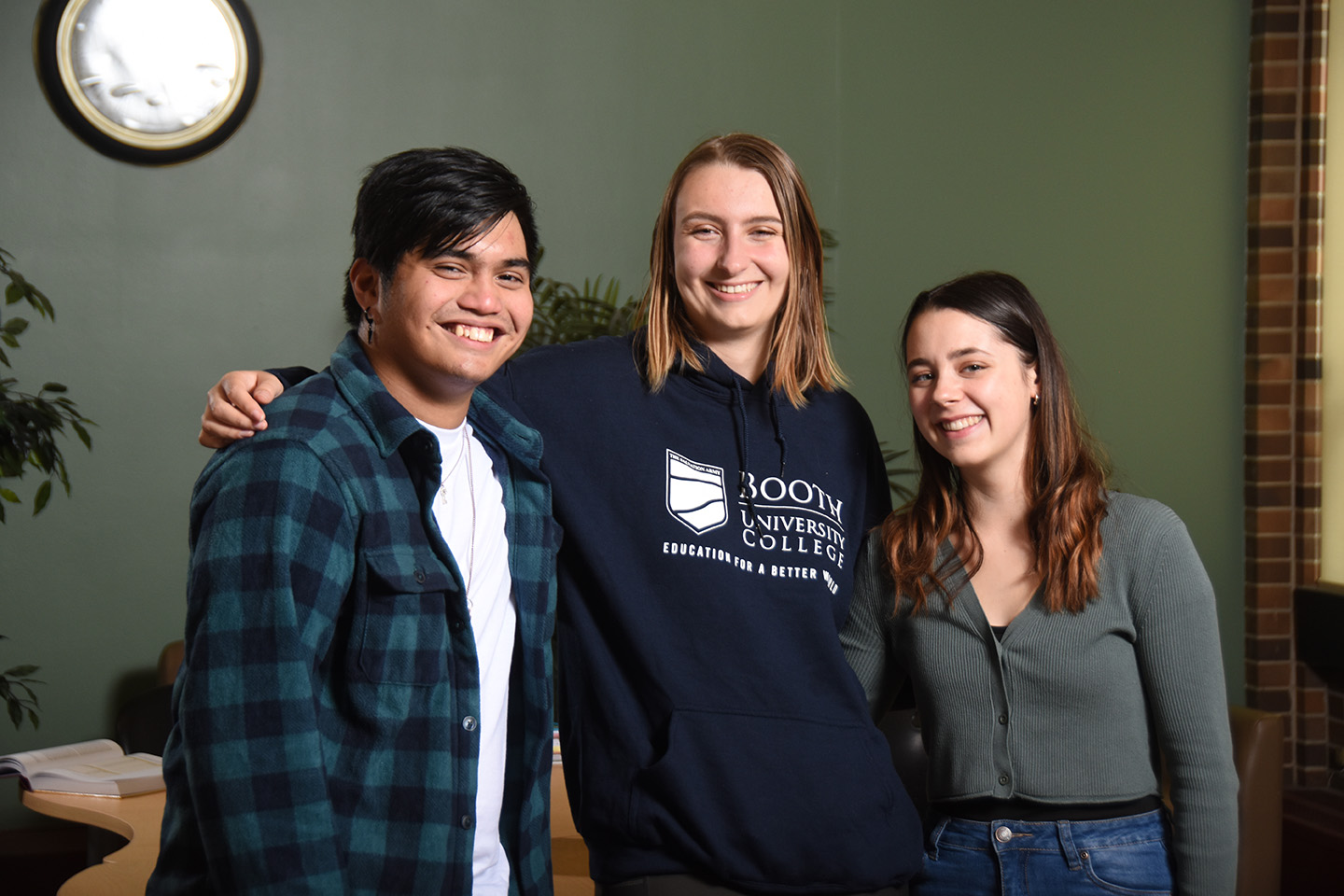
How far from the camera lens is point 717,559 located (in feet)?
5.22

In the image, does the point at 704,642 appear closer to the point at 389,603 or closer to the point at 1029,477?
the point at 389,603

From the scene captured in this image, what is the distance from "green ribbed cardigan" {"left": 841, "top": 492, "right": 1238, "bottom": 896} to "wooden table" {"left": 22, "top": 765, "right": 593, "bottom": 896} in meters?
0.69

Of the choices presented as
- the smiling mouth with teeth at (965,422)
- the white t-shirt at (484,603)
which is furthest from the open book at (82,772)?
the smiling mouth with teeth at (965,422)

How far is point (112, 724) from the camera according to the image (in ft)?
12.2

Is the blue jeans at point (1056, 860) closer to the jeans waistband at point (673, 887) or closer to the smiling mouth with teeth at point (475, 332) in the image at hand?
the jeans waistband at point (673, 887)

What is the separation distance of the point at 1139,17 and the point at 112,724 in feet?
14.5

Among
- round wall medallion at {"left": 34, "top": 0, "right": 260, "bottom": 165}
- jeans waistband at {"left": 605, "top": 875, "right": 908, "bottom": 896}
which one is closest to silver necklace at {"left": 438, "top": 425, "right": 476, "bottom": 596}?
jeans waistband at {"left": 605, "top": 875, "right": 908, "bottom": 896}

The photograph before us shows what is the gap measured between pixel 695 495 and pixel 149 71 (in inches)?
121

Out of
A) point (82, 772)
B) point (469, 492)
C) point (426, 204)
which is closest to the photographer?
point (426, 204)

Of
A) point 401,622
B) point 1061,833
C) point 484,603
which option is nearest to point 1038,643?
point 1061,833

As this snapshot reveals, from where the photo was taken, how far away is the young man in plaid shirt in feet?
3.78

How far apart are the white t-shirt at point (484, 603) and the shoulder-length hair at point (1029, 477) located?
659 millimetres

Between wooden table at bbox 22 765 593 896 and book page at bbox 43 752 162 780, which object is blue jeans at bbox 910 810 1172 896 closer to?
wooden table at bbox 22 765 593 896

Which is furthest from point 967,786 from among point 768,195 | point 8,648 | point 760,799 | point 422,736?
point 8,648
